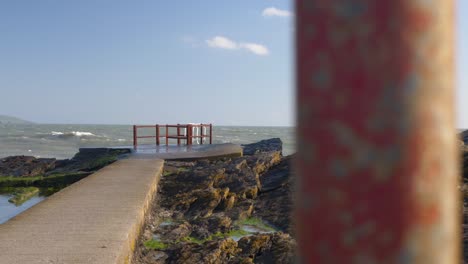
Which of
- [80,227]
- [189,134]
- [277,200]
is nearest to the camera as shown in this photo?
[80,227]

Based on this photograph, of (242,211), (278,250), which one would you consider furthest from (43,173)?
(278,250)

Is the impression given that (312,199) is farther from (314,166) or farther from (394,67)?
(394,67)

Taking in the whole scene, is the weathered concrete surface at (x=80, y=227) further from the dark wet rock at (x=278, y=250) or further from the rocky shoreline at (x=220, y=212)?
the dark wet rock at (x=278, y=250)

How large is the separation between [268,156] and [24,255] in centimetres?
816

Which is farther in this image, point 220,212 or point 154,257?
point 220,212

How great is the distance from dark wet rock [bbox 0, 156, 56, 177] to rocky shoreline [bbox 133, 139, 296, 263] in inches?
216

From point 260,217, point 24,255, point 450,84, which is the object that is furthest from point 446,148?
point 260,217

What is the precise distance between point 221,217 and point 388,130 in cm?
601

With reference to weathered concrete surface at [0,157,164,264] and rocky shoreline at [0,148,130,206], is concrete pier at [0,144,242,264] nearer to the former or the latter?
weathered concrete surface at [0,157,164,264]

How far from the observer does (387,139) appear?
57 cm

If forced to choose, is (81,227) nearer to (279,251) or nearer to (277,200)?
(279,251)

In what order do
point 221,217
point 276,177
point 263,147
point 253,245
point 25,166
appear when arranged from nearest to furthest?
point 253,245 < point 221,217 < point 276,177 < point 25,166 < point 263,147

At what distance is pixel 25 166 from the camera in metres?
14.6

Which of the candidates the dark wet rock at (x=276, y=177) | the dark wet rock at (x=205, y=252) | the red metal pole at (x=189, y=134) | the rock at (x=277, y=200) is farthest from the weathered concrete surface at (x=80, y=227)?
the red metal pole at (x=189, y=134)
